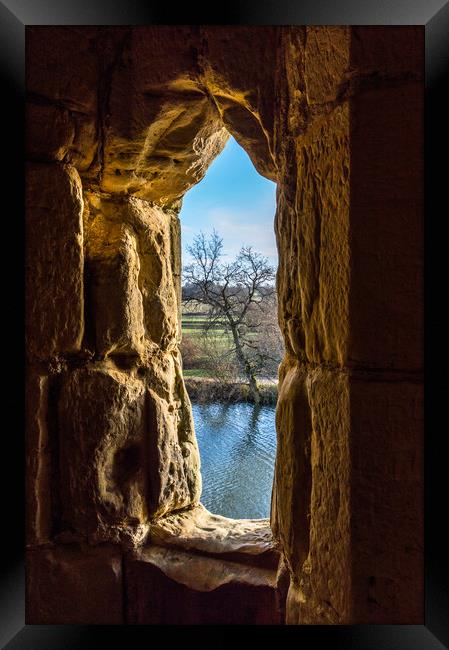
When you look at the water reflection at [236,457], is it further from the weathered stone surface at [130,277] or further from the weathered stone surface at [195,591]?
the weathered stone surface at [130,277]

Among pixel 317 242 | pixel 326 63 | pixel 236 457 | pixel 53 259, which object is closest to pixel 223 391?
pixel 236 457

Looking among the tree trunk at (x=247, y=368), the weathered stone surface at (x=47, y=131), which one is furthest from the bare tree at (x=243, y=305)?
the weathered stone surface at (x=47, y=131)

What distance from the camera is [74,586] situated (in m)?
1.54

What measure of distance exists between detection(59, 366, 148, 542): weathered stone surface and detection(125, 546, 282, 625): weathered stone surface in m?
0.15

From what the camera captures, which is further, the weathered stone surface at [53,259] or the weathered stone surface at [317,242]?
the weathered stone surface at [53,259]

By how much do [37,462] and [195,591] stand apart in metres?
0.82

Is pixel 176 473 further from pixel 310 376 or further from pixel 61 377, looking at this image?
pixel 310 376

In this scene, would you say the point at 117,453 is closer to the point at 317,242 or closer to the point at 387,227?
the point at 317,242

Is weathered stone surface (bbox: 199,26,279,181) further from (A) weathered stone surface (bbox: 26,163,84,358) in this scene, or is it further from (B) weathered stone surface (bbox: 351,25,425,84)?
(A) weathered stone surface (bbox: 26,163,84,358)

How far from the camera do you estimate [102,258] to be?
1.60 m

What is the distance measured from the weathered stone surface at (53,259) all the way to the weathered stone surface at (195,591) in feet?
3.22

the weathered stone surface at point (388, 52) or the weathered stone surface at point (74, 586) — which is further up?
the weathered stone surface at point (388, 52)

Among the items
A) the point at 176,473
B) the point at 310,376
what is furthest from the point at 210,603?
the point at 310,376

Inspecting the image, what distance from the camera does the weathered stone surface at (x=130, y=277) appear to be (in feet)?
5.16
